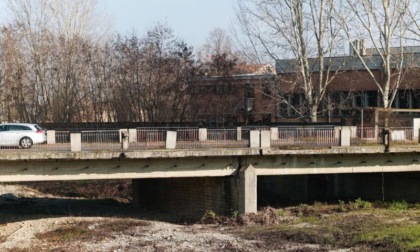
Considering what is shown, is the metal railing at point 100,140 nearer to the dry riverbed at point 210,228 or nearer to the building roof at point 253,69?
the dry riverbed at point 210,228

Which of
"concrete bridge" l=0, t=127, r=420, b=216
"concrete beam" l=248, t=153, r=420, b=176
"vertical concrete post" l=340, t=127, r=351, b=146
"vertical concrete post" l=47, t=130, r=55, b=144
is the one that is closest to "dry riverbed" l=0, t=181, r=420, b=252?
"concrete bridge" l=0, t=127, r=420, b=216

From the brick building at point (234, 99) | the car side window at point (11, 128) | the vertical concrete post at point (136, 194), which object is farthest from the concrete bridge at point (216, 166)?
the brick building at point (234, 99)

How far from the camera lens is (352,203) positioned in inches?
1247

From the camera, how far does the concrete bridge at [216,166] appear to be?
26.1m

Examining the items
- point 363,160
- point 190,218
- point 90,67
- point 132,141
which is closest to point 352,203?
point 363,160

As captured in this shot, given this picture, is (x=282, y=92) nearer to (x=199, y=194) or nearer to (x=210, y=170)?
(x=199, y=194)

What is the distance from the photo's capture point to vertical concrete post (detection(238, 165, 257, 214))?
93.1 feet

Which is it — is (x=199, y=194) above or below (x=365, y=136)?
below

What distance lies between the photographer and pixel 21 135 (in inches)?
1143

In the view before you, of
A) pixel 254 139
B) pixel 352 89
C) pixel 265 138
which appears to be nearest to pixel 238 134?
pixel 254 139

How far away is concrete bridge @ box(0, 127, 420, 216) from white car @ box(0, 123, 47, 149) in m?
2.66

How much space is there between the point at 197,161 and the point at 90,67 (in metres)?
33.6

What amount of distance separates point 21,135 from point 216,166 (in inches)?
409

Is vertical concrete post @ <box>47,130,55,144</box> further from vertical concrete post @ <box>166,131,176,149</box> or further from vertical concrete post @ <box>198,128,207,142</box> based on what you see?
vertical concrete post @ <box>198,128,207,142</box>
